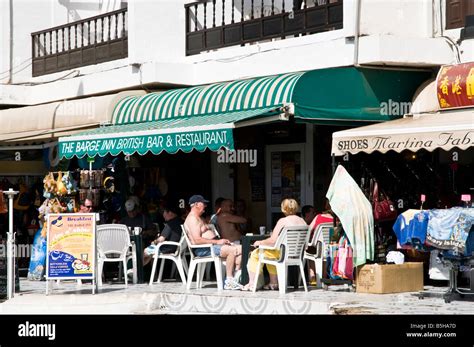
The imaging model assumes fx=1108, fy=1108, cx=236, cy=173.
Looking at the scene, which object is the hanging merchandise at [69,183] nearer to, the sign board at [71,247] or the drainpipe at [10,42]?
the sign board at [71,247]

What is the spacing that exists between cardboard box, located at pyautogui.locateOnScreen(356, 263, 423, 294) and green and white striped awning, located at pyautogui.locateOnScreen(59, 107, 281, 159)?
2.61 metres

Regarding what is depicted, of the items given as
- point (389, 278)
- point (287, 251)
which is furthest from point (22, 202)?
point (389, 278)

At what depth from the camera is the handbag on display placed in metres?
15.9

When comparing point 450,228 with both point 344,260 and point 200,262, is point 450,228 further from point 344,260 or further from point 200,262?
point 200,262

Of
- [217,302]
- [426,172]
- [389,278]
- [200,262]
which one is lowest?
[217,302]

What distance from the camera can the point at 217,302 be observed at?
1523cm

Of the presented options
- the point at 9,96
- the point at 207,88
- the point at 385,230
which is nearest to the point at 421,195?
the point at 385,230

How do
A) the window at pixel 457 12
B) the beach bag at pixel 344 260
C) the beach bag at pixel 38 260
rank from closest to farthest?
the beach bag at pixel 344 260
the window at pixel 457 12
the beach bag at pixel 38 260

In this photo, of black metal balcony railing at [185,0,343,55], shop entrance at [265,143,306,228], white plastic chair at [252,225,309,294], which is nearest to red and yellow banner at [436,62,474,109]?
black metal balcony railing at [185,0,343,55]

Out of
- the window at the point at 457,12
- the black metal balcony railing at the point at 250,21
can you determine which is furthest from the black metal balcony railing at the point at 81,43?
the window at the point at 457,12

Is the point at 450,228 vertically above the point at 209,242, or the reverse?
the point at 450,228

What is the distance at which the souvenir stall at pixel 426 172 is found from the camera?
1409 centimetres

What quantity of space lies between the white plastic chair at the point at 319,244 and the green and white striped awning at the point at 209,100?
1919mm

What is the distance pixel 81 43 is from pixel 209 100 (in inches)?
241
